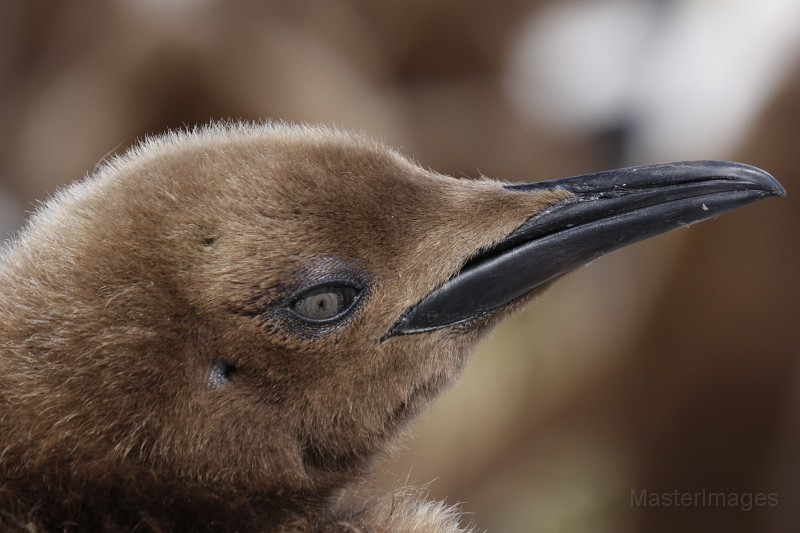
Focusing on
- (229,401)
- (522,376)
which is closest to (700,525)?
(522,376)

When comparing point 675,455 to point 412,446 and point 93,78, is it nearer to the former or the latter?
point 412,446

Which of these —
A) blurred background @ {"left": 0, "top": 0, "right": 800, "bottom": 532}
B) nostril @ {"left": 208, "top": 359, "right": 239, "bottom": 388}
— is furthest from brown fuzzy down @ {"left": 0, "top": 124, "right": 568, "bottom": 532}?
blurred background @ {"left": 0, "top": 0, "right": 800, "bottom": 532}

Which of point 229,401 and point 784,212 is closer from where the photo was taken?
point 229,401

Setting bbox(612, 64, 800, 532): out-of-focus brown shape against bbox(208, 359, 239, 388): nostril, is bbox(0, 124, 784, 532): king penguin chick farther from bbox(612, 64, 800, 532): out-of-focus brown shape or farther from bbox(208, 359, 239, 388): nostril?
bbox(612, 64, 800, 532): out-of-focus brown shape

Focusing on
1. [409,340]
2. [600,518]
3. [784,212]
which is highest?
[784,212]

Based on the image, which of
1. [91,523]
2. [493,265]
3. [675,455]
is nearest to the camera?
[91,523]

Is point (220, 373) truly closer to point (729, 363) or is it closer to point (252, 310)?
point (252, 310)
